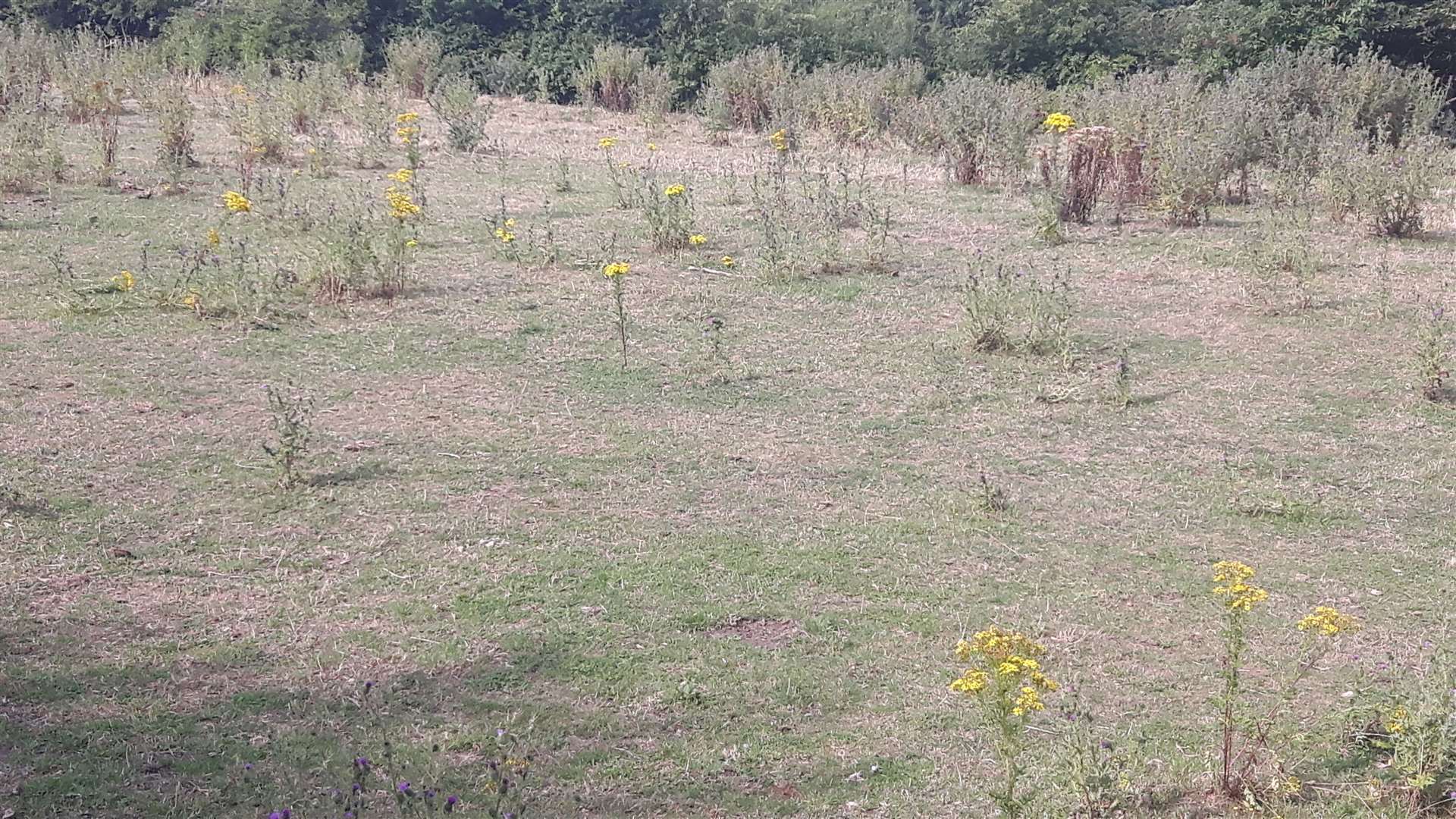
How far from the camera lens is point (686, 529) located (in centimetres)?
→ 490

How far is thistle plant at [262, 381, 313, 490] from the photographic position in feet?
16.6

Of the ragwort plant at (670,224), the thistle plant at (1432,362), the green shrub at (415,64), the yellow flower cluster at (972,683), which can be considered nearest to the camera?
the yellow flower cluster at (972,683)

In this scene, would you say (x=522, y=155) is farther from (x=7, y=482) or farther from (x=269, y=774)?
(x=269, y=774)

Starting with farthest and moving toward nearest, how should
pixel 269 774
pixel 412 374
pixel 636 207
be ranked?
pixel 636 207
pixel 412 374
pixel 269 774

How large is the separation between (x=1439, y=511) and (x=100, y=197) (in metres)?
9.74

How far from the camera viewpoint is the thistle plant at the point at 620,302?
668 cm

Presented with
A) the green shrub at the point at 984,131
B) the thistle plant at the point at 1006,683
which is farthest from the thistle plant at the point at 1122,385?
the green shrub at the point at 984,131

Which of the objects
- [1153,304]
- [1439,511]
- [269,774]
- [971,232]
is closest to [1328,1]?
[971,232]

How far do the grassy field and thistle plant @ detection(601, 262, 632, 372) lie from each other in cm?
7

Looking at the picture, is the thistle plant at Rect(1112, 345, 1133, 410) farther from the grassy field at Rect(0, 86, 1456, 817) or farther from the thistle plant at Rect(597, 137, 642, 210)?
the thistle plant at Rect(597, 137, 642, 210)

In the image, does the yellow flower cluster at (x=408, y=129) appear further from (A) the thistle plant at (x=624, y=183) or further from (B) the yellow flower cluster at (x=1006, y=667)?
(B) the yellow flower cluster at (x=1006, y=667)

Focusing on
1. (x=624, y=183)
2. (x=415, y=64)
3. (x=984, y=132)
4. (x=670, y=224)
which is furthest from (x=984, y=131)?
(x=415, y=64)

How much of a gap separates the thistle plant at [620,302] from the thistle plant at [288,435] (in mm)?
1686

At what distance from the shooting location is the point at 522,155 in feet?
46.3
